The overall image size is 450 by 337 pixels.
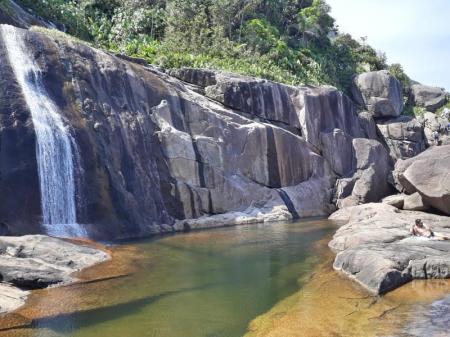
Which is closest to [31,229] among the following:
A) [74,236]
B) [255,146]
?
[74,236]

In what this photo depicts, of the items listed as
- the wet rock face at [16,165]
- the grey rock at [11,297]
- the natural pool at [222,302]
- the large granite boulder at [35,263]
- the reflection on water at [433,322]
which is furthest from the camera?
the wet rock face at [16,165]

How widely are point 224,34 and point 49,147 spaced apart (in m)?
39.0

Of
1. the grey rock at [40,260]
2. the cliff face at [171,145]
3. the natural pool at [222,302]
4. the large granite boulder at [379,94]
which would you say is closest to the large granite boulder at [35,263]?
the grey rock at [40,260]

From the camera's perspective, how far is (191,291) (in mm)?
16781

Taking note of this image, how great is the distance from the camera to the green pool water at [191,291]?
43.4 feet

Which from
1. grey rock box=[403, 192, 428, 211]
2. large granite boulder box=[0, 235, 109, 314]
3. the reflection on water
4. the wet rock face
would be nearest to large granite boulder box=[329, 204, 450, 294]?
the reflection on water

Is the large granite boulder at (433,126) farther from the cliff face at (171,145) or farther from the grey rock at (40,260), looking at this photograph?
the grey rock at (40,260)

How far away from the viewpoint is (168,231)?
32.2 meters

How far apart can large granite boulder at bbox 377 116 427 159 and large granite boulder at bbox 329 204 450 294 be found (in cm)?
3270

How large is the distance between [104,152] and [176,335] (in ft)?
64.8

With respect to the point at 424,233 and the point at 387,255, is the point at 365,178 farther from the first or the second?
the point at 387,255

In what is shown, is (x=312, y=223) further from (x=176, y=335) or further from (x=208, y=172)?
(x=176, y=335)

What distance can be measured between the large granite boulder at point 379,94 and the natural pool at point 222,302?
1698 inches

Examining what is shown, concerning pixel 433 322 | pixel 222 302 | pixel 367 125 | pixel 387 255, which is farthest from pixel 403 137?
pixel 433 322
